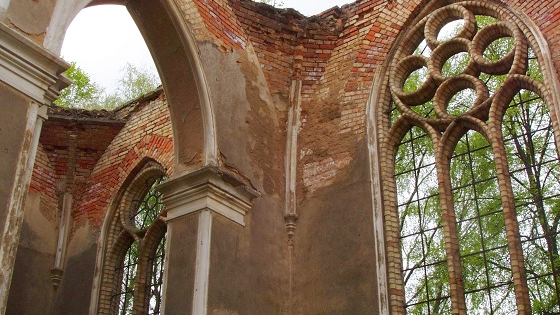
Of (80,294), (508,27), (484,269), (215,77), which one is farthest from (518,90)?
(80,294)

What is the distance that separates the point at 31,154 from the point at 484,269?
4.82m

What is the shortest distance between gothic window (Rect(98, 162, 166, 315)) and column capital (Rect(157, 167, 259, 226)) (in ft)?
10.0

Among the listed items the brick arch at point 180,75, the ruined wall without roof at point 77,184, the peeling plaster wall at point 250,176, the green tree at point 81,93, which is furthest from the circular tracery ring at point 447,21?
the green tree at point 81,93

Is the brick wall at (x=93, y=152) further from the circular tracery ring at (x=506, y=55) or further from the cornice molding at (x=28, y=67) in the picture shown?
the cornice molding at (x=28, y=67)

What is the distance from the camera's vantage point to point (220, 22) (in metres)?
8.95

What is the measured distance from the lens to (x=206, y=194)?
7578mm

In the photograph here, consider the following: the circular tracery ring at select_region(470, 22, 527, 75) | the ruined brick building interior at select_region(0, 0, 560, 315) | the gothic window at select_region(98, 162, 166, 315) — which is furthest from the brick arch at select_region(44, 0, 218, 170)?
the circular tracery ring at select_region(470, 22, 527, 75)

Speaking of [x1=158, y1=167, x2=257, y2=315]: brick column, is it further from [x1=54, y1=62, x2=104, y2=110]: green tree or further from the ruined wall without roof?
[x1=54, y1=62, x2=104, y2=110]: green tree

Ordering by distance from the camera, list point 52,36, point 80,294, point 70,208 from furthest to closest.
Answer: point 70,208 → point 80,294 → point 52,36

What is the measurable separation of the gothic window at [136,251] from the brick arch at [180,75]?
9.71ft

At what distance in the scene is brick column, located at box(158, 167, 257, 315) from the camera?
23.5ft

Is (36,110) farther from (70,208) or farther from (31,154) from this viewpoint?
(70,208)

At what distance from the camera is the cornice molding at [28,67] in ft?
17.2

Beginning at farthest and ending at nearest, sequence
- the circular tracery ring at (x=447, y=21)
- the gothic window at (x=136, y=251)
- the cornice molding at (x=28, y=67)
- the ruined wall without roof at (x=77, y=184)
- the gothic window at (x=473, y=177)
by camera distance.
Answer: the ruined wall without roof at (x=77, y=184), the gothic window at (x=136, y=251), the circular tracery ring at (x=447, y=21), the gothic window at (x=473, y=177), the cornice molding at (x=28, y=67)
